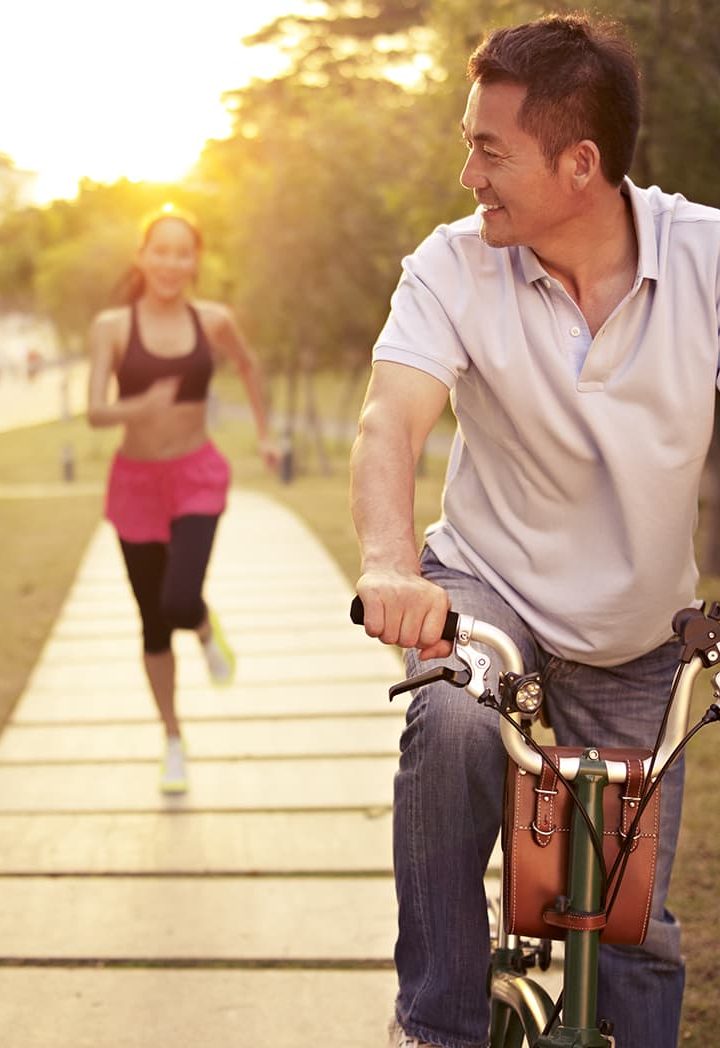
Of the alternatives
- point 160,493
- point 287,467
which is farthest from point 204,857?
point 287,467

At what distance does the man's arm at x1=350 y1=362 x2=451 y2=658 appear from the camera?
2199 mm

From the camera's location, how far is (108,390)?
607 cm

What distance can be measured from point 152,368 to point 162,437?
0.29 m

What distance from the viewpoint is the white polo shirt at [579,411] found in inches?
105

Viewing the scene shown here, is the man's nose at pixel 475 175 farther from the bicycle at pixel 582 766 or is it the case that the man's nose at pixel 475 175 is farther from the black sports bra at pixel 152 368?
the black sports bra at pixel 152 368

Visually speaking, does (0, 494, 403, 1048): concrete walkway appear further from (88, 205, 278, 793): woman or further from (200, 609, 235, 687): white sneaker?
(88, 205, 278, 793): woman

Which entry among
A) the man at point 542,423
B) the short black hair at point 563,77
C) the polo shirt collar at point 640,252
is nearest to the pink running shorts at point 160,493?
the man at point 542,423

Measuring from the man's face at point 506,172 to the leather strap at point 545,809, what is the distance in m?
0.91

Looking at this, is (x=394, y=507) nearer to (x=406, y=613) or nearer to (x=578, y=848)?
(x=406, y=613)

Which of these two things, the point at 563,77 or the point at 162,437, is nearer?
the point at 563,77

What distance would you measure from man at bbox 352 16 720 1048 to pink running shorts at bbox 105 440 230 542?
116 inches

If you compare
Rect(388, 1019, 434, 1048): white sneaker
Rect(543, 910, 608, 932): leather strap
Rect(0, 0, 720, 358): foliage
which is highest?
Rect(0, 0, 720, 358): foliage

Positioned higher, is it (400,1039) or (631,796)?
(631,796)

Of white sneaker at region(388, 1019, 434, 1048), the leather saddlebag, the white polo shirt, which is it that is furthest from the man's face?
white sneaker at region(388, 1019, 434, 1048)
